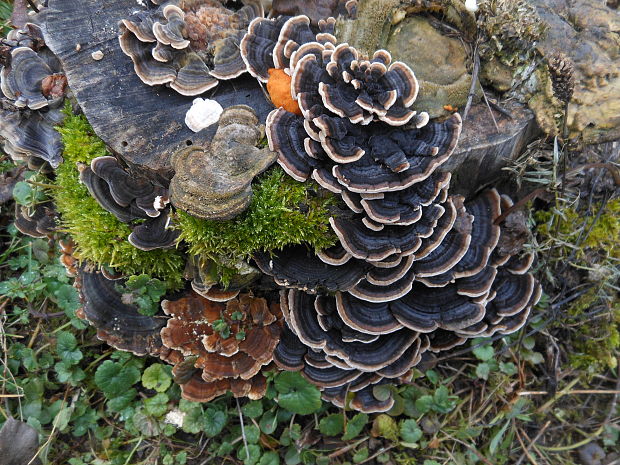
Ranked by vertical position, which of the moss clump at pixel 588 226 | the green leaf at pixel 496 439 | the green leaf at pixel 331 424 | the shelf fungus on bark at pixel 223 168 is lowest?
the green leaf at pixel 331 424

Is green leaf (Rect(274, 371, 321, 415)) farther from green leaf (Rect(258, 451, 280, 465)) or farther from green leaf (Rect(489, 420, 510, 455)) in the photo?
green leaf (Rect(489, 420, 510, 455))

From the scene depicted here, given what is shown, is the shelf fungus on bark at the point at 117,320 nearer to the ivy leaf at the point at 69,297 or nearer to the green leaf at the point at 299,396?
the ivy leaf at the point at 69,297

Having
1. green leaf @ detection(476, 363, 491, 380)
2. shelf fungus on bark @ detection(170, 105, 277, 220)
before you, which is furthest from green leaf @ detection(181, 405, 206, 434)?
green leaf @ detection(476, 363, 491, 380)

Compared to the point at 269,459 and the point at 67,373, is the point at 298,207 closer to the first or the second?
the point at 269,459

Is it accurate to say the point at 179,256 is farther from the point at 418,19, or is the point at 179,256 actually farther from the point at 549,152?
the point at 549,152

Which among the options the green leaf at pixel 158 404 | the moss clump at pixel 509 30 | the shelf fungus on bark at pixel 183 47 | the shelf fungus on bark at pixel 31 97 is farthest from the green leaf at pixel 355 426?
the shelf fungus on bark at pixel 31 97

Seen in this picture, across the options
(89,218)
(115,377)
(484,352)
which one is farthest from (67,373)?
(484,352)
